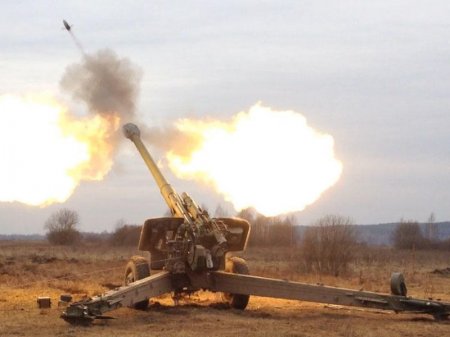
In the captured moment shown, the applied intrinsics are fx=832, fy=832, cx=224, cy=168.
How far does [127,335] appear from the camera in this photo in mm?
14055

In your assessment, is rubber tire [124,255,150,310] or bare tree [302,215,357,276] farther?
bare tree [302,215,357,276]

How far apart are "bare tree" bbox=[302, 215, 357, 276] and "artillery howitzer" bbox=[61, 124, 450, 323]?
503 inches

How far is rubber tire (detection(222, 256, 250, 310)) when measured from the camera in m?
18.4

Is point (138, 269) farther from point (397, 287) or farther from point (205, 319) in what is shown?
point (397, 287)

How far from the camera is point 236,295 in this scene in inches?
728

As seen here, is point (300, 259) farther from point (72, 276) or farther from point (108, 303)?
point (108, 303)

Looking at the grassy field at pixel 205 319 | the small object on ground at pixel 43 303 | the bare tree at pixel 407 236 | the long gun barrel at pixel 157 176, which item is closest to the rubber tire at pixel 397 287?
the grassy field at pixel 205 319

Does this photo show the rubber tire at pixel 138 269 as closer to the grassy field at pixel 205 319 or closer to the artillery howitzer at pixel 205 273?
the artillery howitzer at pixel 205 273

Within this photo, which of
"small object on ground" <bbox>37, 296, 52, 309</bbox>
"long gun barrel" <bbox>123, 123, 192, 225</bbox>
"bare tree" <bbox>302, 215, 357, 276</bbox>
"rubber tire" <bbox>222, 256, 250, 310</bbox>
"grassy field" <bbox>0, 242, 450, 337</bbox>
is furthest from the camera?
"bare tree" <bbox>302, 215, 357, 276</bbox>

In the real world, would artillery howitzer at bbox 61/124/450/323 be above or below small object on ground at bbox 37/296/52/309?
above

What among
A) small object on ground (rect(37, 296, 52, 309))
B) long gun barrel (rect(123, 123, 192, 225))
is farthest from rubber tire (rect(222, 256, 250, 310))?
small object on ground (rect(37, 296, 52, 309))

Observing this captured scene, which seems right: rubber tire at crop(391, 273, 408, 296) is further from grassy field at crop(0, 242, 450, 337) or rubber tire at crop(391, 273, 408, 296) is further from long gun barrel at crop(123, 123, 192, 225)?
long gun barrel at crop(123, 123, 192, 225)

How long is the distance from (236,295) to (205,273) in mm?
854

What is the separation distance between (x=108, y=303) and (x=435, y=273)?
74.3 feet
